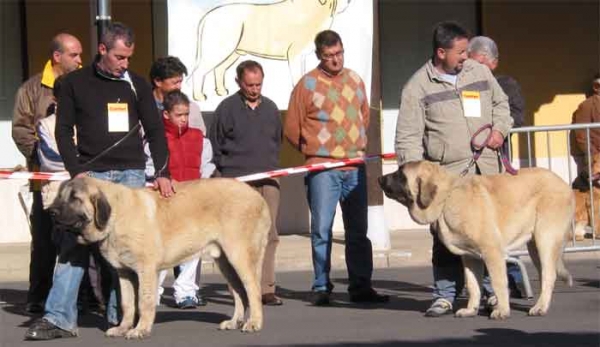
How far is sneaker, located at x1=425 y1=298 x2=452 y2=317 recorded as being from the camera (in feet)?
33.3

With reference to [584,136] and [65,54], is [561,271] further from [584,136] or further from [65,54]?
[584,136]

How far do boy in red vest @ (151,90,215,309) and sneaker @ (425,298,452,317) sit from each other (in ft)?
6.42

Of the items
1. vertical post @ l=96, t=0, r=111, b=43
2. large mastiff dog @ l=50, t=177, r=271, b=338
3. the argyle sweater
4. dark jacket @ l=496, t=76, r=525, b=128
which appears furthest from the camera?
vertical post @ l=96, t=0, r=111, b=43

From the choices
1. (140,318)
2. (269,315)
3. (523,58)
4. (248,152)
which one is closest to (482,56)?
(248,152)

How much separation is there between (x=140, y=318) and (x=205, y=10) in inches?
240

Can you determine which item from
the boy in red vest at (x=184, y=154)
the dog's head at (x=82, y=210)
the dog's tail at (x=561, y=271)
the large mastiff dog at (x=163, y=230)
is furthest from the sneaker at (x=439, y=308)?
the dog's head at (x=82, y=210)

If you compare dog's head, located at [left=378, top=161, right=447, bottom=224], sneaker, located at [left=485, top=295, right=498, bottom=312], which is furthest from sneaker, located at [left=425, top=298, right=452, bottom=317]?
dog's head, located at [left=378, top=161, right=447, bottom=224]

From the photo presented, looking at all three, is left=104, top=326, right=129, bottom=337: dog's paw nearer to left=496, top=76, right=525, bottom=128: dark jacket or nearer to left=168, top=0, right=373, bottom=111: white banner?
left=496, top=76, right=525, bottom=128: dark jacket

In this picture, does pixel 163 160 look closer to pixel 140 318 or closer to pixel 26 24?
pixel 140 318

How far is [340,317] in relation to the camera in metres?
10.4

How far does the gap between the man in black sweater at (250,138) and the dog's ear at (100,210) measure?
239cm

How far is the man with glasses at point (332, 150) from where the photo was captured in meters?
11.1

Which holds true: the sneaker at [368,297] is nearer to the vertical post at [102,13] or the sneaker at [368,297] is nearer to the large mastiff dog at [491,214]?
the large mastiff dog at [491,214]

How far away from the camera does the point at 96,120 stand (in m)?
9.40
